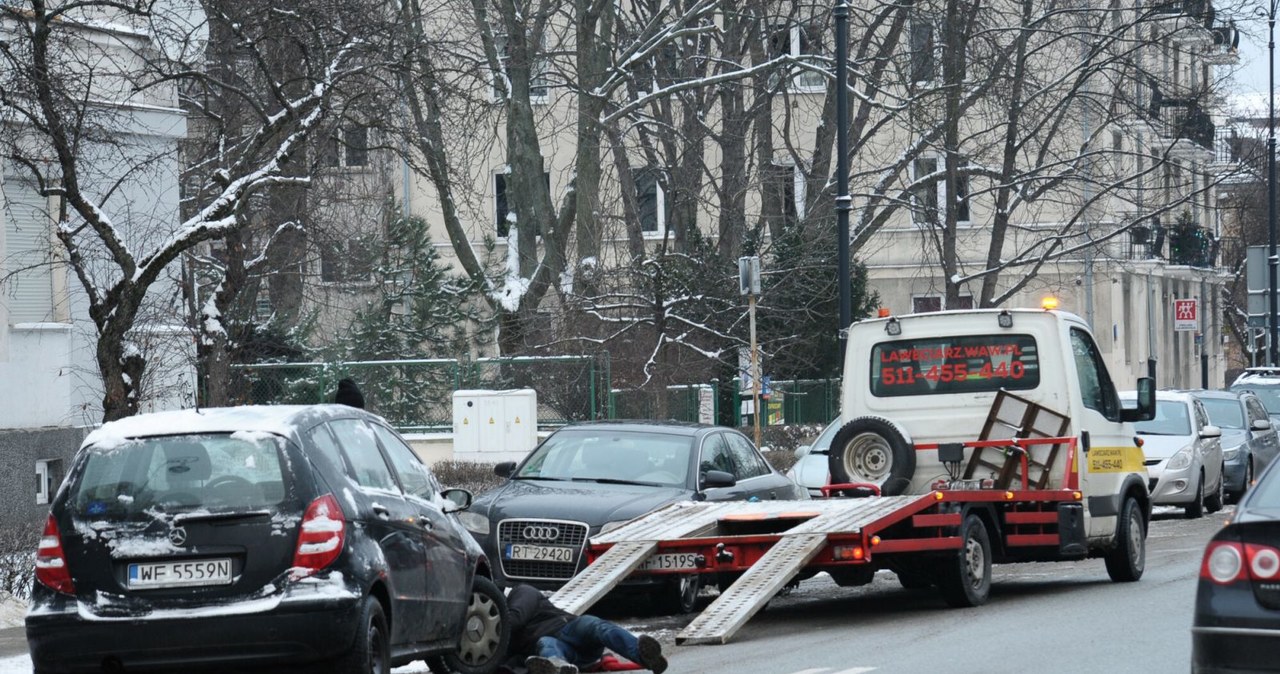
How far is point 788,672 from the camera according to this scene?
418 inches

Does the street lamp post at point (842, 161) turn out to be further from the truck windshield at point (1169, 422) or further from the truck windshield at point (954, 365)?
the truck windshield at point (954, 365)

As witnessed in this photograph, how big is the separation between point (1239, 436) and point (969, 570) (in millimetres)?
15918

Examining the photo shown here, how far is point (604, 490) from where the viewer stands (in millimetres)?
15047

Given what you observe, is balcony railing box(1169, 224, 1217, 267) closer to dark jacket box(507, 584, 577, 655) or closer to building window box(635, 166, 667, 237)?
building window box(635, 166, 667, 237)

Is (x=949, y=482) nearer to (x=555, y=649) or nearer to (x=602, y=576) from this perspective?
(x=602, y=576)

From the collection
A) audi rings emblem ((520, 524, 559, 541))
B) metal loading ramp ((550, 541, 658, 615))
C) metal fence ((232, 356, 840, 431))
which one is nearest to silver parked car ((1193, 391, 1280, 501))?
metal fence ((232, 356, 840, 431))

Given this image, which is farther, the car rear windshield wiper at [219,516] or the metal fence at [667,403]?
the metal fence at [667,403]

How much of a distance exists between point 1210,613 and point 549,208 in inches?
997

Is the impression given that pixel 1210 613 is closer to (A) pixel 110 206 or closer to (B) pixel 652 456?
(B) pixel 652 456

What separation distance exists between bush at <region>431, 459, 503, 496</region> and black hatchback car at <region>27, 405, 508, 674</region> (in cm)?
1614

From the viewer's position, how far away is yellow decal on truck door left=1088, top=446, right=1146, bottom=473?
15539 millimetres

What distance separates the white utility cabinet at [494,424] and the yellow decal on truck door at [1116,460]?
39.8ft

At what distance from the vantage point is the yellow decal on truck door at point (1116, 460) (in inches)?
612

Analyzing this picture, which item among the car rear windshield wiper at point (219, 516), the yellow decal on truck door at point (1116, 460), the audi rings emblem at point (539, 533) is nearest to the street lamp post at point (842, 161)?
the yellow decal on truck door at point (1116, 460)
